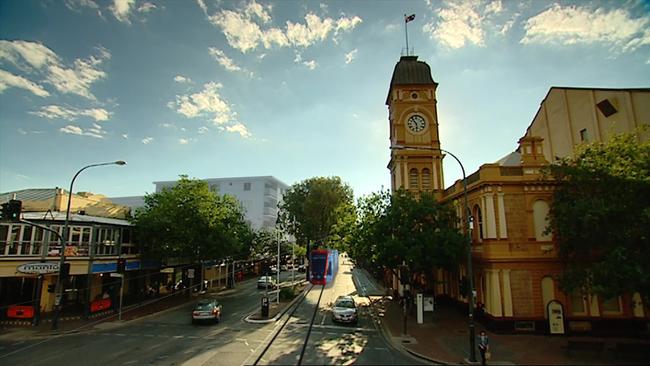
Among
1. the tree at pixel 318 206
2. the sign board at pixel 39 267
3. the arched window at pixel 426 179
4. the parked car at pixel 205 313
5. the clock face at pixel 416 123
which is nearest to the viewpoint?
the parked car at pixel 205 313

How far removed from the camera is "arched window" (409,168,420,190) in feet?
115

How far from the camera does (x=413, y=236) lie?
2352 cm

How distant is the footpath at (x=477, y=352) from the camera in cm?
1554

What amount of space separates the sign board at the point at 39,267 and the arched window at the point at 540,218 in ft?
106

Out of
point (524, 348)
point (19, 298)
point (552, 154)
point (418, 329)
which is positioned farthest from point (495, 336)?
point (19, 298)

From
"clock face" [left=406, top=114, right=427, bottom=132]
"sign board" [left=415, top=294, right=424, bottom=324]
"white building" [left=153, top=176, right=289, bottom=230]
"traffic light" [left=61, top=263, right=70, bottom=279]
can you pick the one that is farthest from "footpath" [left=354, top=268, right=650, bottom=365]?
"white building" [left=153, top=176, right=289, bottom=230]

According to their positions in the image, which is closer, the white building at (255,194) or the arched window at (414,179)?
the arched window at (414,179)

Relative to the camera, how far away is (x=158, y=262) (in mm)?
34969

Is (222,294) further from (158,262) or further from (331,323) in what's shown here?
(331,323)

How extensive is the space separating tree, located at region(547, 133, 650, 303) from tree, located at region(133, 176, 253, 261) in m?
26.7

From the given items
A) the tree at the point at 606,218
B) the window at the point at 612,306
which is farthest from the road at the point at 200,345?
the window at the point at 612,306

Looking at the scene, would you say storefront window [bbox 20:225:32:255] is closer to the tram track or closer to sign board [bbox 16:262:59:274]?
sign board [bbox 16:262:59:274]

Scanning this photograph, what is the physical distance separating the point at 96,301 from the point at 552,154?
41.4m

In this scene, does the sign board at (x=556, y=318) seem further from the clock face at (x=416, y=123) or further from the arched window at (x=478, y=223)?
the clock face at (x=416, y=123)
